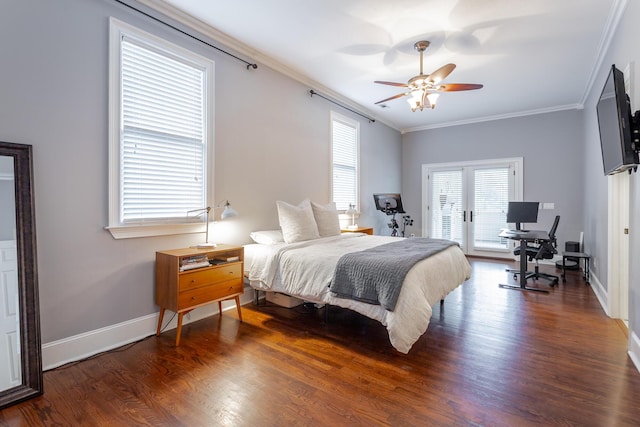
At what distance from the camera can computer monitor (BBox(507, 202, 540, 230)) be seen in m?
4.92

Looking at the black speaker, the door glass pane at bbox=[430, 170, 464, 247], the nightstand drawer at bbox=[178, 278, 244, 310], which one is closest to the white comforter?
the nightstand drawer at bbox=[178, 278, 244, 310]

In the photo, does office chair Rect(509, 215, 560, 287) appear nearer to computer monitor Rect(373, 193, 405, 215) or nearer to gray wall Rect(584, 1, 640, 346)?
gray wall Rect(584, 1, 640, 346)

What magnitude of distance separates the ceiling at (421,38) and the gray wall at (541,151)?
3.44 feet

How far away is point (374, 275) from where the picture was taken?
2477mm

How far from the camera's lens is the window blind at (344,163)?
5340 mm

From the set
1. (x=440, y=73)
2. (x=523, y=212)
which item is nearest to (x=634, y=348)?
(x=440, y=73)

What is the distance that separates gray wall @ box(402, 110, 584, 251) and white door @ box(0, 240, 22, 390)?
724 centimetres

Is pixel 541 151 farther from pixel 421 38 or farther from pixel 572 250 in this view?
pixel 421 38

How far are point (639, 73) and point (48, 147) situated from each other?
14.3 ft

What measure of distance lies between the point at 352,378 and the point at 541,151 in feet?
20.5

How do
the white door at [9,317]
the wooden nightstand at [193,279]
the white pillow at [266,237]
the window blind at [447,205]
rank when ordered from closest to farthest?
the white door at [9,317] < the wooden nightstand at [193,279] < the white pillow at [266,237] < the window blind at [447,205]

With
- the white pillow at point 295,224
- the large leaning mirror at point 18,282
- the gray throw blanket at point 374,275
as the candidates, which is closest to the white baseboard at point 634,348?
the gray throw blanket at point 374,275

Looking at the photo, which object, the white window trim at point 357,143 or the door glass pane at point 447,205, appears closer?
the white window trim at point 357,143

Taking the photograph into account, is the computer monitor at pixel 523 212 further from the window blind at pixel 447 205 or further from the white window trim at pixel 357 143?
the white window trim at pixel 357 143
